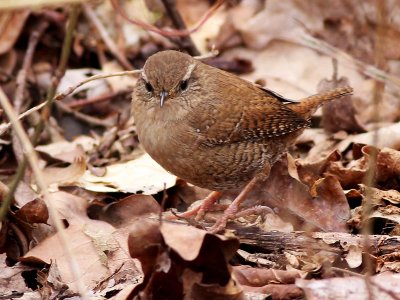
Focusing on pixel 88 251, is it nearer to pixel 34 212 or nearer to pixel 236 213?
pixel 34 212

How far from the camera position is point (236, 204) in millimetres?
4703

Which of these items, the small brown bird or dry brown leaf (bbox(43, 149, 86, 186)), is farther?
dry brown leaf (bbox(43, 149, 86, 186))

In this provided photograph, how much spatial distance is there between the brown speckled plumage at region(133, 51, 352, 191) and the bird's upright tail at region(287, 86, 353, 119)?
242 mm

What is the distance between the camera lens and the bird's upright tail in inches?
213

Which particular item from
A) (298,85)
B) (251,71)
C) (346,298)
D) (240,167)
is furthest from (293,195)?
(251,71)

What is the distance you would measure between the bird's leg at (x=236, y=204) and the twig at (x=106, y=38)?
300 cm

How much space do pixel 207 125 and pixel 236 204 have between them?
0.50 metres

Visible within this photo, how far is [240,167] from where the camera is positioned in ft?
15.8

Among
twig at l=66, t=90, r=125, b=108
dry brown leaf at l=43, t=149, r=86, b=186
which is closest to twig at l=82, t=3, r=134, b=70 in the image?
twig at l=66, t=90, r=125, b=108

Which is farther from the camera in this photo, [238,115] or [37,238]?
[238,115]

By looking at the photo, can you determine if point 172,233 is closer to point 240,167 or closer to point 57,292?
point 57,292

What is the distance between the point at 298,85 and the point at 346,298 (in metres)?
3.74

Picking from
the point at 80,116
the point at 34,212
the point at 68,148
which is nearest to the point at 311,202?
the point at 34,212

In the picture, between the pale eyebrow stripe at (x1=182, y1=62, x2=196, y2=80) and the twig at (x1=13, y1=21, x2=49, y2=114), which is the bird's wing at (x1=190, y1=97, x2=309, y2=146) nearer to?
the pale eyebrow stripe at (x1=182, y1=62, x2=196, y2=80)
